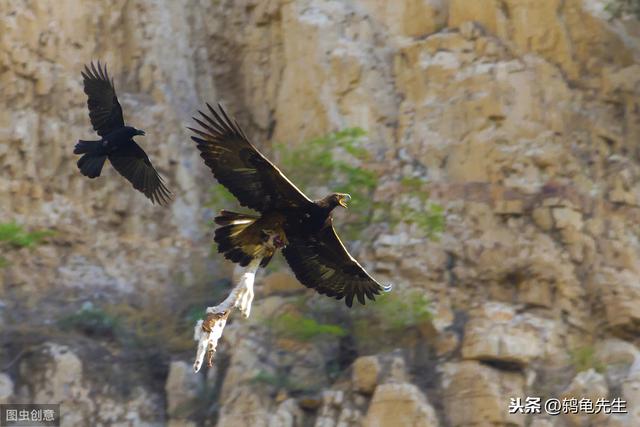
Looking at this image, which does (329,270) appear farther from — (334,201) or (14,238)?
(14,238)

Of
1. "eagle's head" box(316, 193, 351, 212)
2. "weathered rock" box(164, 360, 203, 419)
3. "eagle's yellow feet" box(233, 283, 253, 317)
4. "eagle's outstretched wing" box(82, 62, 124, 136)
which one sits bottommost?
"eagle's yellow feet" box(233, 283, 253, 317)

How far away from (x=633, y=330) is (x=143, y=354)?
6355 mm

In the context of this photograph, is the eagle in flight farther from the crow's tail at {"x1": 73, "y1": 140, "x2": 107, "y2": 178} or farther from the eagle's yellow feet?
the crow's tail at {"x1": 73, "y1": 140, "x2": 107, "y2": 178}

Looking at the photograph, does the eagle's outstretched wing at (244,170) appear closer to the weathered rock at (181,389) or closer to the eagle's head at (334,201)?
the eagle's head at (334,201)

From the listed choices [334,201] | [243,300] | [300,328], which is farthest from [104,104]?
[300,328]

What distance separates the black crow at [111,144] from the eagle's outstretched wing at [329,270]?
1630mm

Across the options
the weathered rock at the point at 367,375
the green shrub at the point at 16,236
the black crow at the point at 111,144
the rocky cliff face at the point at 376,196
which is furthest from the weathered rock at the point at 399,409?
the green shrub at the point at 16,236

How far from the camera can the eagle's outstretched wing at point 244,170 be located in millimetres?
12320

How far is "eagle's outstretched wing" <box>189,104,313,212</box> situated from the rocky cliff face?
492 centimetres

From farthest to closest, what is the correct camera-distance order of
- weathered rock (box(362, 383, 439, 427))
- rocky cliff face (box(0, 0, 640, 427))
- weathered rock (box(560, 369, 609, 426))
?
1. rocky cliff face (box(0, 0, 640, 427))
2. weathered rock (box(362, 383, 439, 427))
3. weathered rock (box(560, 369, 609, 426))

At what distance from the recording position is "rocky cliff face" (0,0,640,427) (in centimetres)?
1742

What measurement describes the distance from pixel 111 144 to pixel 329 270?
262cm

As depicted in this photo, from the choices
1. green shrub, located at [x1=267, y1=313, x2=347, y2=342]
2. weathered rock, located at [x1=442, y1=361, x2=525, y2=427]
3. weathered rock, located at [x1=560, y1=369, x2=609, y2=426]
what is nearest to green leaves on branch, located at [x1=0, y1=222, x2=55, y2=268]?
green shrub, located at [x1=267, y1=313, x2=347, y2=342]

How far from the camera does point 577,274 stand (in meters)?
18.2
